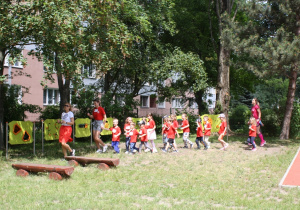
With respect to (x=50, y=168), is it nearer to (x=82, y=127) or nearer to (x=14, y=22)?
(x=14, y=22)

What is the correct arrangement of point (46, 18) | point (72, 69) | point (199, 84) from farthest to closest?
point (199, 84) → point (72, 69) → point (46, 18)

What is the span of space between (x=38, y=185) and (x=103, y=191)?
4.96 ft

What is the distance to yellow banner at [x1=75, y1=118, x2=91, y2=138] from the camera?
16125 millimetres

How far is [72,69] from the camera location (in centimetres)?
1191

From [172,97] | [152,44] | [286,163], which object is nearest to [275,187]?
[286,163]

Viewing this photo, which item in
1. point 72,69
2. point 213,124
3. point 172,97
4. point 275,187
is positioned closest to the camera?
point 275,187

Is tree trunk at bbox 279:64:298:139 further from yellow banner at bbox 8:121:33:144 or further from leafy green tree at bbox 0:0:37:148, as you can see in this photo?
leafy green tree at bbox 0:0:37:148

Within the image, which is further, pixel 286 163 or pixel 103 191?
pixel 286 163

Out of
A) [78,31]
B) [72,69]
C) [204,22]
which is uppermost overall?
[204,22]

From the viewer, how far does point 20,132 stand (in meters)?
12.7

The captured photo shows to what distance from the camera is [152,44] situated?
21922 mm

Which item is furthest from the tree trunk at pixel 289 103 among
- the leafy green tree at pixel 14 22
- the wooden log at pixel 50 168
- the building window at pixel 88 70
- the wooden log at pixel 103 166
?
the wooden log at pixel 50 168

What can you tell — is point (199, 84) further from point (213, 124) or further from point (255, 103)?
point (255, 103)

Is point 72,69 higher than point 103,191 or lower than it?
higher
